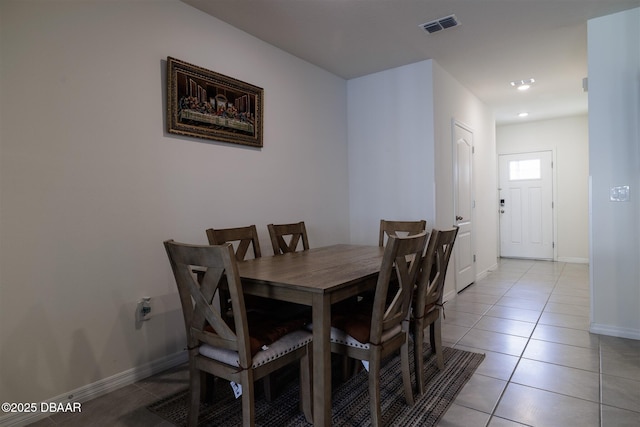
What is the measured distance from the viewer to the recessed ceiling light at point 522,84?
165 inches

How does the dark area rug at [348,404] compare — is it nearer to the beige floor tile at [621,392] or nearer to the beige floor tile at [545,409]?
the beige floor tile at [545,409]

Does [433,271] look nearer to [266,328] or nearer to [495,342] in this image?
[495,342]

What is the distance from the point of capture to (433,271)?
2270 millimetres

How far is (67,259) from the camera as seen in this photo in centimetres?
191

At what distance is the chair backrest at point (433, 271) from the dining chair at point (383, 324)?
0.13 metres

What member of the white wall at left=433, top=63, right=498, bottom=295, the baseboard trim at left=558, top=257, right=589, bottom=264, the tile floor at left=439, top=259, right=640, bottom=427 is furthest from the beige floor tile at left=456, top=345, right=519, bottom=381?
the baseboard trim at left=558, top=257, right=589, bottom=264

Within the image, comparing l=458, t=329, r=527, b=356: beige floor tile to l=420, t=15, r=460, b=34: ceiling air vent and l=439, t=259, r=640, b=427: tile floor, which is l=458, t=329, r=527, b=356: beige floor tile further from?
l=420, t=15, r=460, b=34: ceiling air vent

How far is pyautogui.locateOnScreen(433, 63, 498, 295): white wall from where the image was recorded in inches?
144

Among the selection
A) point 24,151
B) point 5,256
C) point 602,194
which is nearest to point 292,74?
point 24,151

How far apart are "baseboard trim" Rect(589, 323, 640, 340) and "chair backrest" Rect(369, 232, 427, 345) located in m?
1.99

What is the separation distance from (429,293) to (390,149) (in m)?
2.11

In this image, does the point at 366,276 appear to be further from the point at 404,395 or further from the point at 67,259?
the point at 67,259

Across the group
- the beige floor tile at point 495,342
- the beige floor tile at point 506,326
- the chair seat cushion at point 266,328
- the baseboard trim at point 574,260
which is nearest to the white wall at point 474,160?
the beige floor tile at point 506,326

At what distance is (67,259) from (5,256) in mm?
261
